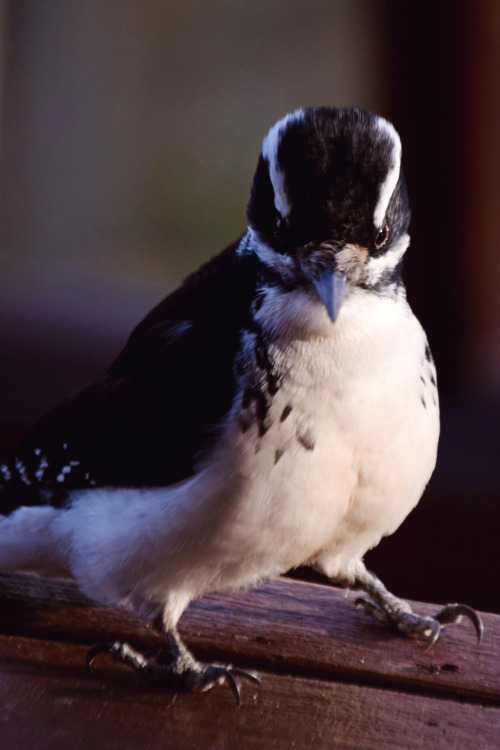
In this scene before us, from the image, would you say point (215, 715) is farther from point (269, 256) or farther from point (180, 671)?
point (269, 256)

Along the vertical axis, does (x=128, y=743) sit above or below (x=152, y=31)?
below

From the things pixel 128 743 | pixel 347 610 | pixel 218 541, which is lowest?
pixel 347 610

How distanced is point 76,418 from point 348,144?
93 centimetres

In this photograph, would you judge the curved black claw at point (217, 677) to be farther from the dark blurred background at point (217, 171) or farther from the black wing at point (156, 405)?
the dark blurred background at point (217, 171)

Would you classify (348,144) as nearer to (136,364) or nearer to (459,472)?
(136,364)

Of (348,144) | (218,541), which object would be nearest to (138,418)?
(218,541)

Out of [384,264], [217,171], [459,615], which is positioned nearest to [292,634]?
[459,615]

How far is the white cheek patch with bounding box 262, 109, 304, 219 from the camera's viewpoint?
185cm

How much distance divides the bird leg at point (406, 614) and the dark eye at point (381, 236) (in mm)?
830

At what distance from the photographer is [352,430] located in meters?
1.99

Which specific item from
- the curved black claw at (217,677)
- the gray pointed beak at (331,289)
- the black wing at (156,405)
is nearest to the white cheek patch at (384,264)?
the gray pointed beak at (331,289)

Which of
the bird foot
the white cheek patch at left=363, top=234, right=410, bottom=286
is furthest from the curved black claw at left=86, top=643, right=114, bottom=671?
the white cheek patch at left=363, top=234, right=410, bottom=286

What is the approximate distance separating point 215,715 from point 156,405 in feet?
1.95

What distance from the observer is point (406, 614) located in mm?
2371
